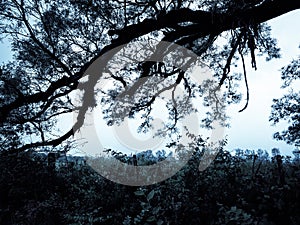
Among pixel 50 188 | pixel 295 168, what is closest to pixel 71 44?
pixel 50 188

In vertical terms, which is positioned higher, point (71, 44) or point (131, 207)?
point (71, 44)

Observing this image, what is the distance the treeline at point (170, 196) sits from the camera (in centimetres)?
268

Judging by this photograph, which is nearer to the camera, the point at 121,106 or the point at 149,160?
the point at 149,160

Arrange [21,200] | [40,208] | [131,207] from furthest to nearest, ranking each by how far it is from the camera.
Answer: [21,200] → [40,208] → [131,207]

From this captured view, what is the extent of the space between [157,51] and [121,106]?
101 inches

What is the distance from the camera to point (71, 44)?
679 cm

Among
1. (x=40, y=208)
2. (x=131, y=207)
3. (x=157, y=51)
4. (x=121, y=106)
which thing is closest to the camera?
(x=131, y=207)

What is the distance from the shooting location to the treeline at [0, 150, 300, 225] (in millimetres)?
A: 2676

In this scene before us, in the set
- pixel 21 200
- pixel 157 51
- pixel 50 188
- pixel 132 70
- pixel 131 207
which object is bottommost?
pixel 131 207

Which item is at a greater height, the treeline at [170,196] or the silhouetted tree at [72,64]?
the silhouetted tree at [72,64]

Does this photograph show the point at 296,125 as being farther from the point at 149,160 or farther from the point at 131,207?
the point at 131,207

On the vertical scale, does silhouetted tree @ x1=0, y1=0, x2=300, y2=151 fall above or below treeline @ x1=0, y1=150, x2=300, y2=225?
above

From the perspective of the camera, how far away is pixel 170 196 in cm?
316

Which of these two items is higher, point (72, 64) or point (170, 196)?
point (72, 64)
